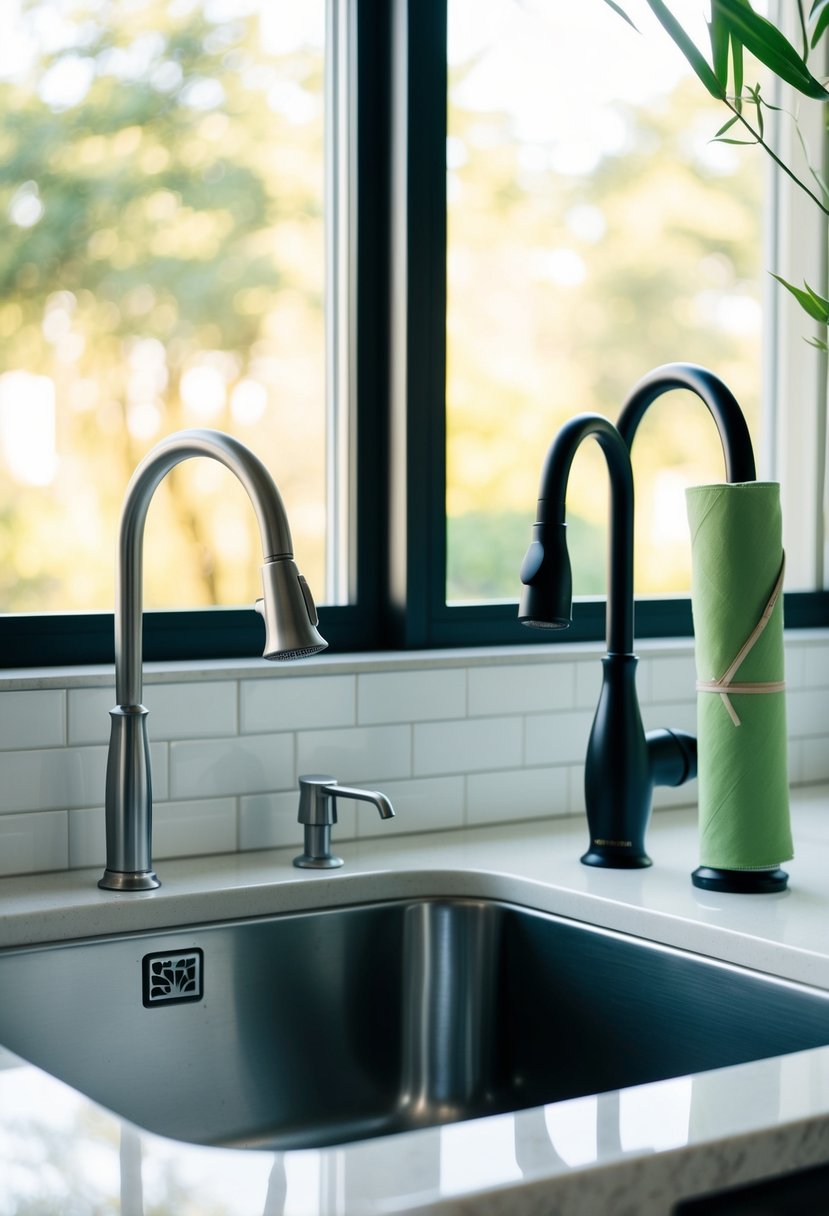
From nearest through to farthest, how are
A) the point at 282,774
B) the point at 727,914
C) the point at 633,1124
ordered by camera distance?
the point at 633,1124, the point at 727,914, the point at 282,774

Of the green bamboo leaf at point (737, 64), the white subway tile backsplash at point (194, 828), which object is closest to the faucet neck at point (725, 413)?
the green bamboo leaf at point (737, 64)

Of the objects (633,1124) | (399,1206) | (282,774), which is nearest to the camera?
(399,1206)

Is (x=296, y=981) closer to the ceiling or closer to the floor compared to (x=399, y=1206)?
closer to the floor

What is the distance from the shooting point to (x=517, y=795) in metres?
1.88

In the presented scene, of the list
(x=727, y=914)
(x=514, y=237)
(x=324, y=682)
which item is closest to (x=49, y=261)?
(x=324, y=682)

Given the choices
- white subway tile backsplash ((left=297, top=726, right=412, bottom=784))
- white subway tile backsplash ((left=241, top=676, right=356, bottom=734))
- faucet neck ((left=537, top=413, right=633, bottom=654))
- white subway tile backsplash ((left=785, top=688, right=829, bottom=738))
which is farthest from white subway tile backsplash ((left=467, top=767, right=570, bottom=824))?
white subway tile backsplash ((left=785, top=688, right=829, bottom=738))

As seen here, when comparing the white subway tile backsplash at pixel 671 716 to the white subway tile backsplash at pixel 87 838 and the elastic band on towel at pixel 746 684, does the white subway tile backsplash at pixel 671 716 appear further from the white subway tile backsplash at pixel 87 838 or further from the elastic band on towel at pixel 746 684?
the white subway tile backsplash at pixel 87 838

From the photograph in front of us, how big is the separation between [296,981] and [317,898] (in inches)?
3.4

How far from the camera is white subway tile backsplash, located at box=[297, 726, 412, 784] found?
1.72 metres

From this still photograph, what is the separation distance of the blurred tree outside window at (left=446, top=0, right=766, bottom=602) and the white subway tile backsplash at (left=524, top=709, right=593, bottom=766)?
0.22m

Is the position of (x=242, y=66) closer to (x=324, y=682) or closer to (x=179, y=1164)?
(x=324, y=682)

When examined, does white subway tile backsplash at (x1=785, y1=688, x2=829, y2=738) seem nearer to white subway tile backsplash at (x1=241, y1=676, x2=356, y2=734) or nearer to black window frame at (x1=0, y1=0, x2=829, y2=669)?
black window frame at (x1=0, y1=0, x2=829, y2=669)

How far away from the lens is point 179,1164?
79 centimetres

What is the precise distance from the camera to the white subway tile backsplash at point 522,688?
72.8 inches
